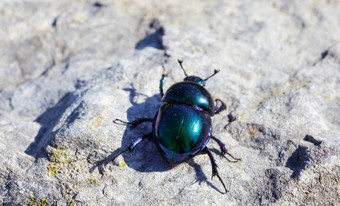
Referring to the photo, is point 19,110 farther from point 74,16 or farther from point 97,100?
point 74,16

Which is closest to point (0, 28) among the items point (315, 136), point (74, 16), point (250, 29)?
point (74, 16)

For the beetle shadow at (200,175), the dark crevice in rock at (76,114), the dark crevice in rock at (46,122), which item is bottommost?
the dark crevice in rock at (46,122)

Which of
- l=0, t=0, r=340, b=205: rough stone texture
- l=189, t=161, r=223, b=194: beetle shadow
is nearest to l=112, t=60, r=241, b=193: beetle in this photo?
l=189, t=161, r=223, b=194: beetle shadow

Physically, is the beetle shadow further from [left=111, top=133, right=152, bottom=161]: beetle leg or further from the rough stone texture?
[left=111, top=133, right=152, bottom=161]: beetle leg

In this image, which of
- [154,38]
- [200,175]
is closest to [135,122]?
[200,175]

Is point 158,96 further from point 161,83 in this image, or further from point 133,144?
point 133,144

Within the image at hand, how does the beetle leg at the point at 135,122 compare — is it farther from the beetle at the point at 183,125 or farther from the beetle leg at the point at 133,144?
the beetle leg at the point at 133,144

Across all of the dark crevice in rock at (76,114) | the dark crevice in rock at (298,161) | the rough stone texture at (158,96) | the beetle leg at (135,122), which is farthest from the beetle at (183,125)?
the dark crevice in rock at (298,161)
